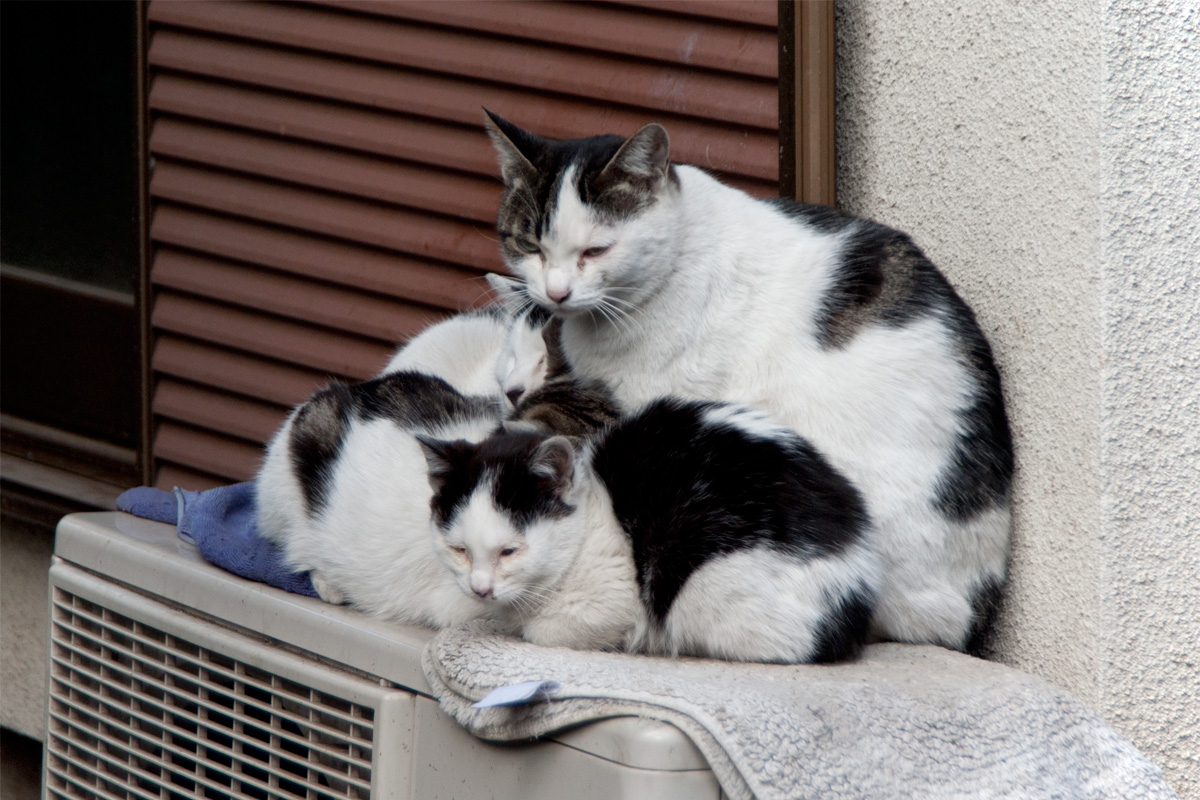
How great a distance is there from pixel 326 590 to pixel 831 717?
31.0 inches

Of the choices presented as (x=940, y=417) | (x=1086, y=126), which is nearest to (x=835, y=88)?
(x=1086, y=126)

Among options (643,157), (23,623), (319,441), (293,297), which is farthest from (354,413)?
(23,623)

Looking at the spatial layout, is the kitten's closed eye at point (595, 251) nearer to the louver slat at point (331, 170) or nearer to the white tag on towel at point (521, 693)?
the white tag on towel at point (521, 693)

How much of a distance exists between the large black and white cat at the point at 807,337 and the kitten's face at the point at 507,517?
25 centimetres

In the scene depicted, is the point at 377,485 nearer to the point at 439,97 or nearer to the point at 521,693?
the point at 521,693

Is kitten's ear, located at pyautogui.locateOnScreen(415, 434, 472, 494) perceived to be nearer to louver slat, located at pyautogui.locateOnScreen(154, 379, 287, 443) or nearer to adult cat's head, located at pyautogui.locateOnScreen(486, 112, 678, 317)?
adult cat's head, located at pyautogui.locateOnScreen(486, 112, 678, 317)

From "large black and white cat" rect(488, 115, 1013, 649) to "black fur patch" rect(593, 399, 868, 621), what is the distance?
126 millimetres

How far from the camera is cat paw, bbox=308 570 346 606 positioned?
163cm

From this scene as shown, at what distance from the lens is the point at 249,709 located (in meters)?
1.76

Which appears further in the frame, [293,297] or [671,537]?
[293,297]

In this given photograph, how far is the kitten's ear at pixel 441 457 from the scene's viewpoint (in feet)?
4.83

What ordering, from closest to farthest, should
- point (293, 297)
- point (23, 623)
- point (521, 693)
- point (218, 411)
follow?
point (521, 693) < point (293, 297) < point (218, 411) < point (23, 623)

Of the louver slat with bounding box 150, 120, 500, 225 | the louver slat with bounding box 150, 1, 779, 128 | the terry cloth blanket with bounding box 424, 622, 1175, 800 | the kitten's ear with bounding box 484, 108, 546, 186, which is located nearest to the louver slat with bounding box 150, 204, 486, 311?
the louver slat with bounding box 150, 120, 500, 225

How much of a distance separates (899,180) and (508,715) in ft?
3.72
